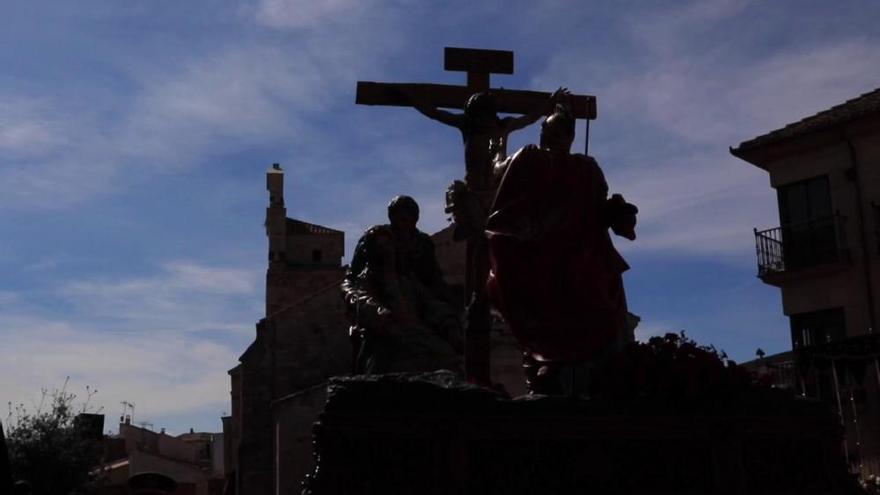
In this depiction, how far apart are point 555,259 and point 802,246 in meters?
19.9

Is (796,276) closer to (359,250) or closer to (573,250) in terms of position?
(359,250)

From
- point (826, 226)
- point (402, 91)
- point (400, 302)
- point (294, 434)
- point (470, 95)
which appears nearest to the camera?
point (400, 302)

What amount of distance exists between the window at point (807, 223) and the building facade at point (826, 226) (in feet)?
0.07

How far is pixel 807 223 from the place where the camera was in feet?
86.0

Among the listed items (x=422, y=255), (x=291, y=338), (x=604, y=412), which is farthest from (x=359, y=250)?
(x=291, y=338)

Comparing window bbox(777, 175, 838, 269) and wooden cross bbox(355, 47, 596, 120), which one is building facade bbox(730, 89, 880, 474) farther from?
wooden cross bbox(355, 47, 596, 120)

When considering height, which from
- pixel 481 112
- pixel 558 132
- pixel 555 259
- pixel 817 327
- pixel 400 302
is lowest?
pixel 555 259

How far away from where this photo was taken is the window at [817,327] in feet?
84.1

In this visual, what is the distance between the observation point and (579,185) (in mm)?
7840

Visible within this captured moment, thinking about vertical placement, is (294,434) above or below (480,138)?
below

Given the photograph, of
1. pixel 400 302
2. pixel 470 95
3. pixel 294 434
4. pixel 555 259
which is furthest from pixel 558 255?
pixel 294 434

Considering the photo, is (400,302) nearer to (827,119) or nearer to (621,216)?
(621,216)

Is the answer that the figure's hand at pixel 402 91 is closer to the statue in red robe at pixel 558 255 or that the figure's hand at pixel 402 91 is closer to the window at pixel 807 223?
the statue in red robe at pixel 558 255

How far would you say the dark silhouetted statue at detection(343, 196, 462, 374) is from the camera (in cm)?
977
